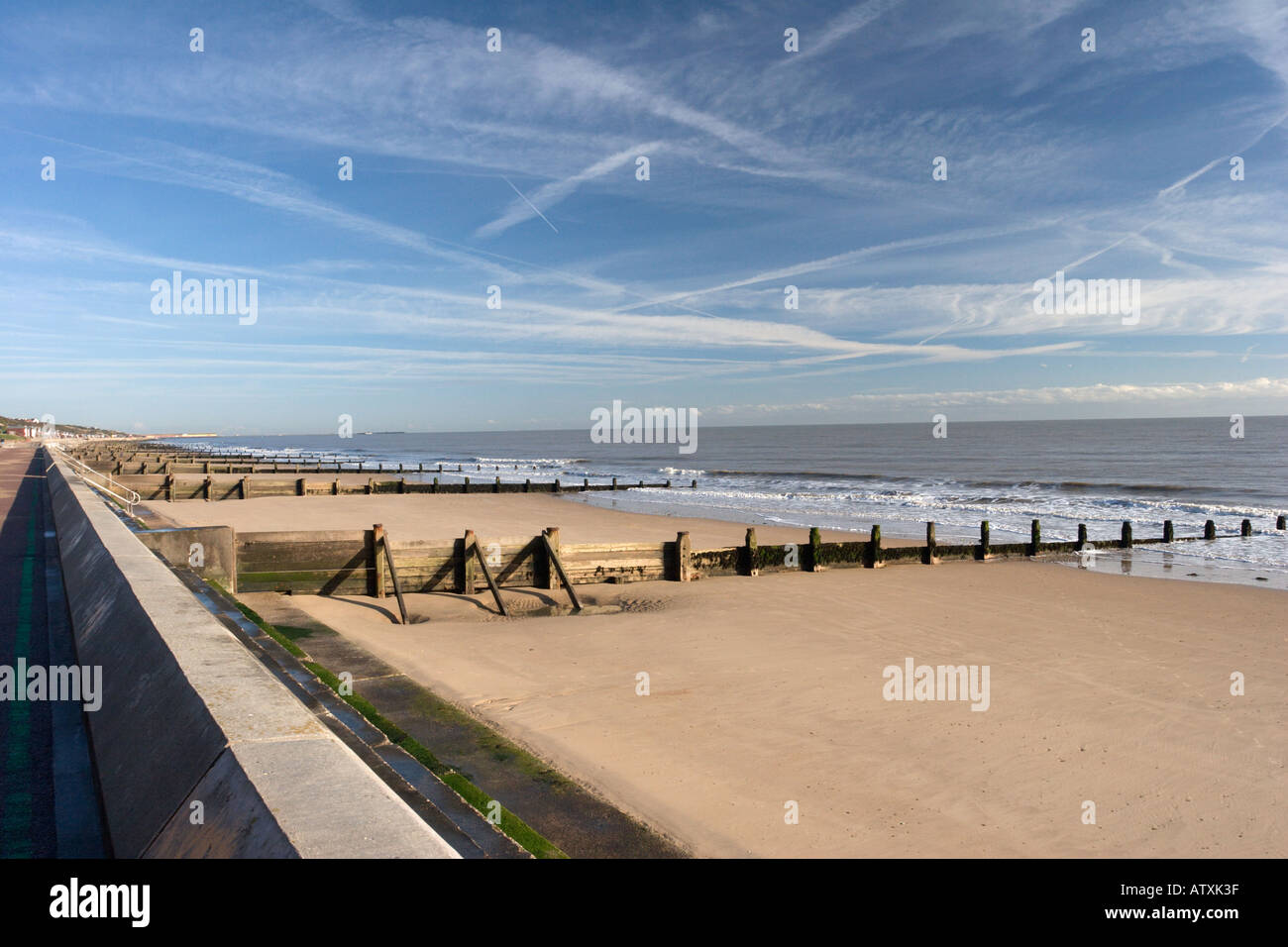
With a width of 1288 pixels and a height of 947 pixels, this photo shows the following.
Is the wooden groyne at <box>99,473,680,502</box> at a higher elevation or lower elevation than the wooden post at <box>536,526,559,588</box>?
Result: higher

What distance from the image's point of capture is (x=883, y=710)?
29.5 ft

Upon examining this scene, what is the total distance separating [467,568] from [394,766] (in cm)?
990

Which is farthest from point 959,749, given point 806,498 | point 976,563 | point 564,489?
point 564,489

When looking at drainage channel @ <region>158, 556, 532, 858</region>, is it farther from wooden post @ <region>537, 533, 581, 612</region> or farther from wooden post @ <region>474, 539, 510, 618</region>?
wooden post @ <region>537, 533, 581, 612</region>

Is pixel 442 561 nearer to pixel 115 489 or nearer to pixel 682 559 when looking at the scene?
pixel 682 559

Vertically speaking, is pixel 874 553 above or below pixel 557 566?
below

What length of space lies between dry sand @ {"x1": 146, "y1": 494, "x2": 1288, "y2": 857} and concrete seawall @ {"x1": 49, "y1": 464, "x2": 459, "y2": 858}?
310 cm

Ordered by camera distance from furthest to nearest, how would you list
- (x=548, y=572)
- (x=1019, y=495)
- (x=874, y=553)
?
(x=1019, y=495)
(x=874, y=553)
(x=548, y=572)

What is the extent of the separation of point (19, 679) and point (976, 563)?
20.6m

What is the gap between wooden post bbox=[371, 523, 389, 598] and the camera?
1391cm

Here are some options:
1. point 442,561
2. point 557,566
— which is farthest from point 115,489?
point 557,566

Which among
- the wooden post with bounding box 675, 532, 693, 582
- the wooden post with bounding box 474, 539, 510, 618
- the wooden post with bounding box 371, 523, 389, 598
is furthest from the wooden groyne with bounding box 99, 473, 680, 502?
the wooden post with bounding box 675, 532, 693, 582

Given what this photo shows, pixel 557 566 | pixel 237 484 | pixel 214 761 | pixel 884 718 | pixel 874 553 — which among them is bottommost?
pixel 884 718
